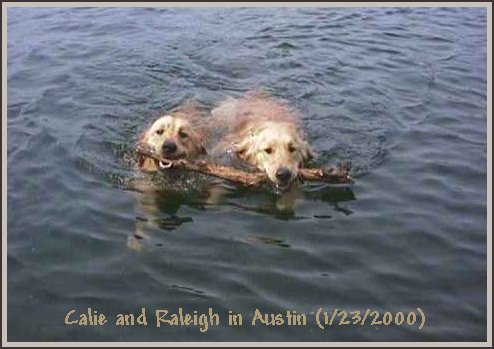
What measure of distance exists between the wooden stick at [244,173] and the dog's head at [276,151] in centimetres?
17

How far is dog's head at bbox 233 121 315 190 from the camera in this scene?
8.74 metres

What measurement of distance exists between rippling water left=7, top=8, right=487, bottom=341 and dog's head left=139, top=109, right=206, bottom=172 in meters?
0.45

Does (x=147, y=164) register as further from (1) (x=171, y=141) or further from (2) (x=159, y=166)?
(1) (x=171, y=141)

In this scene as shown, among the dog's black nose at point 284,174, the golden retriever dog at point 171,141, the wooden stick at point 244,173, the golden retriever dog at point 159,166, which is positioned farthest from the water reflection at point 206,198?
the golden retriever dog at point 171,141

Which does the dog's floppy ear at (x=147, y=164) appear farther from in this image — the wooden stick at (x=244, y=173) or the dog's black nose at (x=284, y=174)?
the dog's black nose at (x=284, y=174)

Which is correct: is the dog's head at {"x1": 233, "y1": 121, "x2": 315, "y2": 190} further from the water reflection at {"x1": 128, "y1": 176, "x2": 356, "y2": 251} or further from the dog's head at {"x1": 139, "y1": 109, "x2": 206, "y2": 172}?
the dog's head at {"x1": 139, "y1": 109, "x2": 206, "y2": 172}

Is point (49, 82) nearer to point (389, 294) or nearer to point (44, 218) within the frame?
point (44, 218)

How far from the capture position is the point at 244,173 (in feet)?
29.4

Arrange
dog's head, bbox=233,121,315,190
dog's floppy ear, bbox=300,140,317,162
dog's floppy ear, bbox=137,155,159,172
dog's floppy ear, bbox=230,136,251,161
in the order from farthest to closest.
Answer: dog's floppy ear, bbox=230,136,251,161
dog's floppy ear, bbox=300,140,317,162
dog's floppy ear, bbox=137,155,159,172
dog's head, bbox=233,121,315,190

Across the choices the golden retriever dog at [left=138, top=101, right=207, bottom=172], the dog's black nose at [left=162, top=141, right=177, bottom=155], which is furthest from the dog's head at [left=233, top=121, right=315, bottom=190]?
the dog's black nose at [left=162, top=141, right=177, bottom=155]

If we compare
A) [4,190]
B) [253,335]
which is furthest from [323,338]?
[4,190]

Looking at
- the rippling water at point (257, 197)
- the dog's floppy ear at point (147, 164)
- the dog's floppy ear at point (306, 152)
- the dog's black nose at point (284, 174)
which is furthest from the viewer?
the dog's floppy ear at point (306, 152)

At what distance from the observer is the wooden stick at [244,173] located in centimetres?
887

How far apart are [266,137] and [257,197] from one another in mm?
1106
